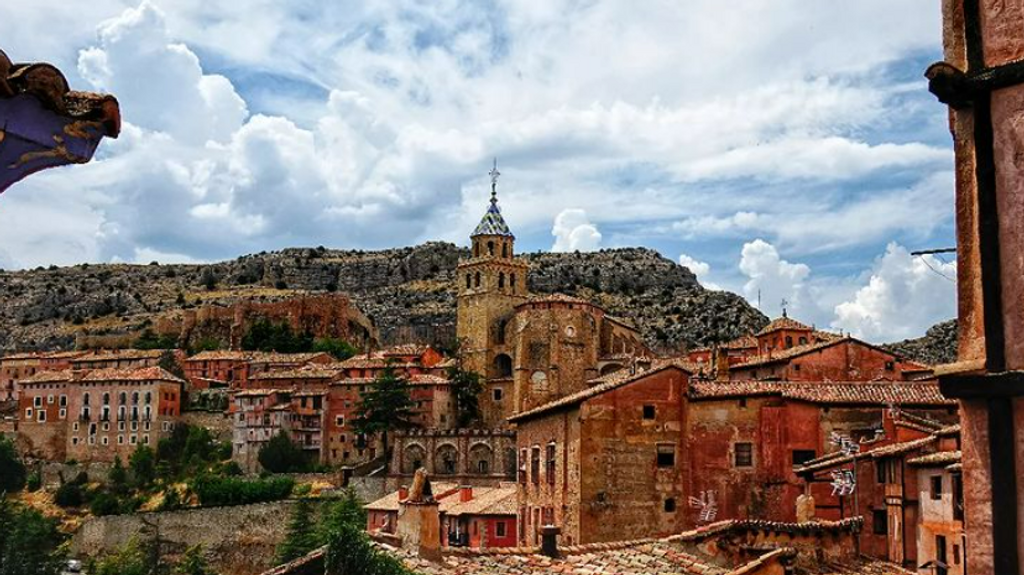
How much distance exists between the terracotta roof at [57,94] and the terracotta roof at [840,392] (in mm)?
32081

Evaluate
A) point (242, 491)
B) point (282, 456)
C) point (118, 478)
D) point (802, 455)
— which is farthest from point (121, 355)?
point (802, 455)

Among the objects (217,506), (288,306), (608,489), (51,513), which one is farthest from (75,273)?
(608,489)

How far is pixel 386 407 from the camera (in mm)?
84188

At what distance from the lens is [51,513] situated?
90000 millimetres

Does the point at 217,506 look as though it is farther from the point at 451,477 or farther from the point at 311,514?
the point at 451,477

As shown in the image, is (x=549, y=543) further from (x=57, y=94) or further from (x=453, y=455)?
(x=453, y=455)

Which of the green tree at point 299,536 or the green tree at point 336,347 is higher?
the green tree at point 336,347

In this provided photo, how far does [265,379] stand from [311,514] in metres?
25.1

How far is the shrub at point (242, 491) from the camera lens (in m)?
81.4

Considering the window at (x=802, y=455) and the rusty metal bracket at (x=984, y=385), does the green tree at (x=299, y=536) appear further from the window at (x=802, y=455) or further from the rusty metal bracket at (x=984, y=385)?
the rusty metal bracket at (x=984, y=385)

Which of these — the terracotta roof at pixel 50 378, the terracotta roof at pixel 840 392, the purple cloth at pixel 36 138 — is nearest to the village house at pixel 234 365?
the terracotta roof at pixel 50 378

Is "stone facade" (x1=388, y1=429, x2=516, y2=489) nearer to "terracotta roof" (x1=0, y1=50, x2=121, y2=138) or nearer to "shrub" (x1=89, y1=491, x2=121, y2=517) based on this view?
"shrub" (x1=89, y1=491, x2=121, y2=517)

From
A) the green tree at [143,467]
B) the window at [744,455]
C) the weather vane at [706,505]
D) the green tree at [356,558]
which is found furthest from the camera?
the green tree at [143,467]

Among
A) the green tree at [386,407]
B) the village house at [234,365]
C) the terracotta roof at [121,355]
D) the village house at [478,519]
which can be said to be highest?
the terracotta roof at [121,355]
